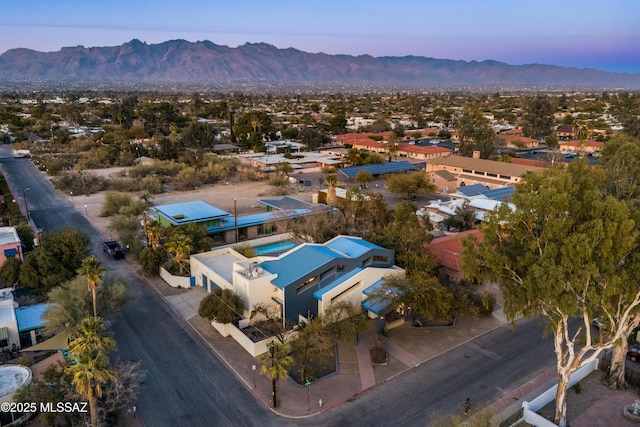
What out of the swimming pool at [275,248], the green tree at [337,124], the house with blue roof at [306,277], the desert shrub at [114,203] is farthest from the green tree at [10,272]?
the green tree at [337,124]

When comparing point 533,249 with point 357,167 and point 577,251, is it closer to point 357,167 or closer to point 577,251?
point 577,251

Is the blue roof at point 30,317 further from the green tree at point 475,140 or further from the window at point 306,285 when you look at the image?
the green tree at point 475,140

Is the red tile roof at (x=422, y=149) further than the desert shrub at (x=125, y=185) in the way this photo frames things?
Yes

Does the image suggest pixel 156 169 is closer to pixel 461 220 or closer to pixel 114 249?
pixel 114 249

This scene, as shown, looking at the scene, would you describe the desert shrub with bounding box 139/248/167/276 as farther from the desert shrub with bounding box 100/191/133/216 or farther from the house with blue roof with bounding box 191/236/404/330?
the desert shrub with bounding box 100/191/133/216

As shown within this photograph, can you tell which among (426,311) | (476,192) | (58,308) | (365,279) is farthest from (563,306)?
(476,192)

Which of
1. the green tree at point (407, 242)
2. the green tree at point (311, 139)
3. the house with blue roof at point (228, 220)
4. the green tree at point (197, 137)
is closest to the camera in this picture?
the green tree at point (407, 242)

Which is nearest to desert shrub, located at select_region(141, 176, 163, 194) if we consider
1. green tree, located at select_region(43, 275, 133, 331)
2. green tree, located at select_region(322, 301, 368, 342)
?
green tree, located at select_region(43, 275, 133, 331)

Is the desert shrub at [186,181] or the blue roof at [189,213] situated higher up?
the blue roof at [189,213]
